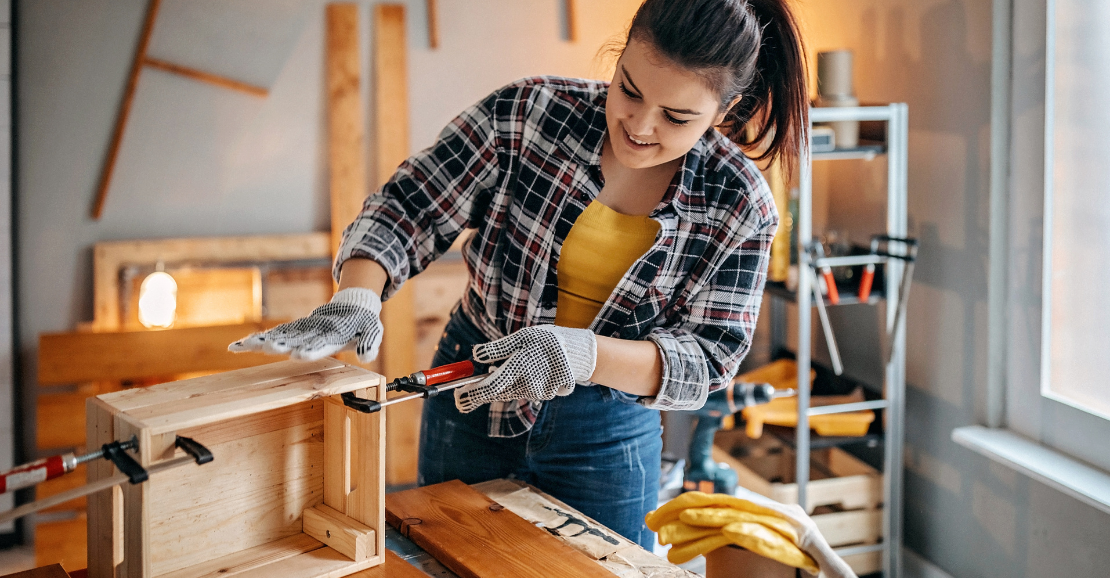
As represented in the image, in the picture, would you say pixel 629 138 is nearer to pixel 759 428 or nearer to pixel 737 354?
pixel 737 354

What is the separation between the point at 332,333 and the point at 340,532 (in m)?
0.26

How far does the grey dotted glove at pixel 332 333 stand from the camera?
1050 millimetres

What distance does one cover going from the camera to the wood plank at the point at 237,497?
1074mm

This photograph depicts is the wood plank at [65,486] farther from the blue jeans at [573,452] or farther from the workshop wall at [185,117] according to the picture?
the blue jeans at [573,452]

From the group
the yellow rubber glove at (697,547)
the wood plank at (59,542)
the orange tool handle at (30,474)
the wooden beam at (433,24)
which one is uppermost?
the wooden beam at (433,24)

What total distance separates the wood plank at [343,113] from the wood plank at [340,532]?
6.56 feet

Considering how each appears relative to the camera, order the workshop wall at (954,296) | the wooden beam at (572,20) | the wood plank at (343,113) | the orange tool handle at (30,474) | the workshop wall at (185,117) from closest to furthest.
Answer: the orange tool handle at (30,474), the workshop wall at (954,296), the workshop wall at (185,117), the wood plank at (343,113), the wooden beam at (572,20)

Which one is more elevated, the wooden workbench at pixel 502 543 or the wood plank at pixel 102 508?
the wood plank at pixel 102 508

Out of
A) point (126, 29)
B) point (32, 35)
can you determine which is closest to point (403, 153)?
point (126, 29)

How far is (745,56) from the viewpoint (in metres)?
1.24

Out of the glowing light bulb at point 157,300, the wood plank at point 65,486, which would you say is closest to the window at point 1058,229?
the glowing light bulb at point 157,300

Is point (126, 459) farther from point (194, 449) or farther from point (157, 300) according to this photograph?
point (157, 300)

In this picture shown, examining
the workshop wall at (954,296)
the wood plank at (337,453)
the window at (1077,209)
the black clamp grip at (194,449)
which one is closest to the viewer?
the black clamp grip at (194,449)

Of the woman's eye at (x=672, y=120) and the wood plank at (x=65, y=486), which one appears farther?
the wood plank at (x=65, y=486)
